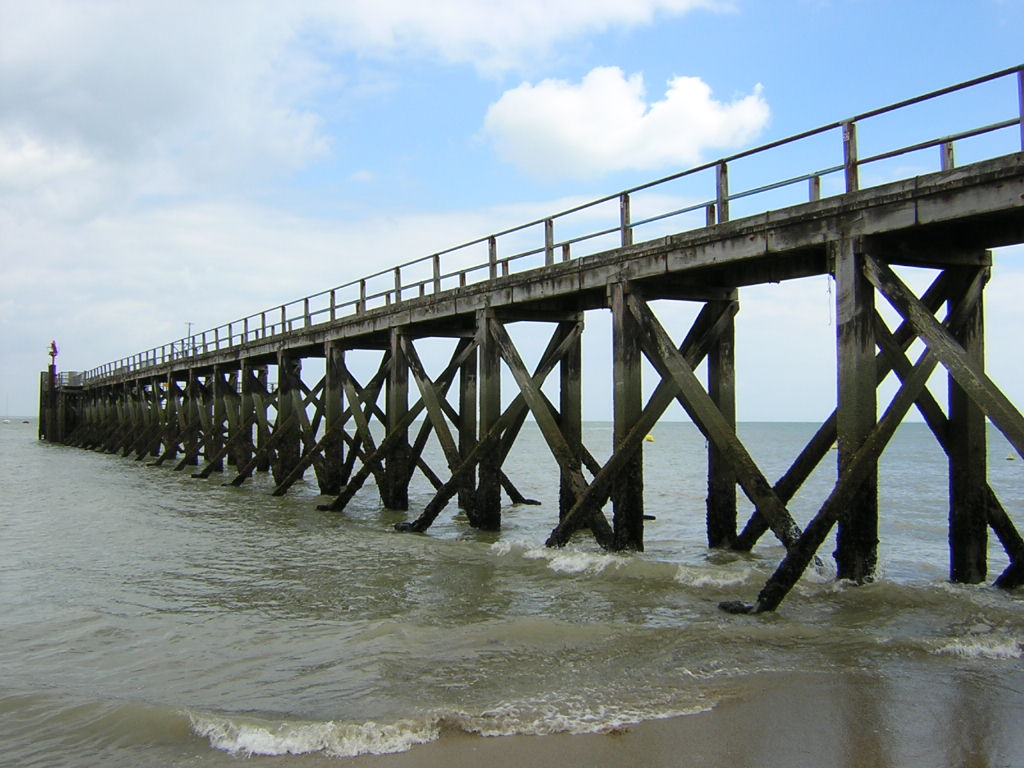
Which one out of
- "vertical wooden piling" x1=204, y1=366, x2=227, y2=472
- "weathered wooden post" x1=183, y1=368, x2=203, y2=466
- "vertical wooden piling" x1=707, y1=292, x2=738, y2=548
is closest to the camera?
"vertical wooden piling" x1=707, y1=292, x2=738, y2=548

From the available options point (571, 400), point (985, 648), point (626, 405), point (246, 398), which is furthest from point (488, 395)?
point (246, 398)

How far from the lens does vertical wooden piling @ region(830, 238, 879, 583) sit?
25.2ft

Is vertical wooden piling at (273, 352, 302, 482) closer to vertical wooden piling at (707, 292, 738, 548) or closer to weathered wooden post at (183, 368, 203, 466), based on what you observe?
weathered wooden post at (183, 368, 203, 466)

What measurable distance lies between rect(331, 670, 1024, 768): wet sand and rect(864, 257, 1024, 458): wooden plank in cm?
221

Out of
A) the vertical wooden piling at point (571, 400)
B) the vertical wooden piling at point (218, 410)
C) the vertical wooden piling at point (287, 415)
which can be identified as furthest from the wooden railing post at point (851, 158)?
the vertical wooden piling at point (218, 410)

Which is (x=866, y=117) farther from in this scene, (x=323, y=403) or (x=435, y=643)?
(x=323, y=403)

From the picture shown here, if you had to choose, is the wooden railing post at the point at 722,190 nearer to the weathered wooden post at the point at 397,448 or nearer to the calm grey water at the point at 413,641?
the calm grey water at the point at 413,641

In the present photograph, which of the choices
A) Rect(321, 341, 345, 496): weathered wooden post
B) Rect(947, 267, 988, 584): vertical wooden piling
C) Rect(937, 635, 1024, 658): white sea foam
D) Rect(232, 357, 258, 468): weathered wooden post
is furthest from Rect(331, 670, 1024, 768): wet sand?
Rect(232, 357, 258, 468): weathered wooden post

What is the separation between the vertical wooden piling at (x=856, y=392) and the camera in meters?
7.68

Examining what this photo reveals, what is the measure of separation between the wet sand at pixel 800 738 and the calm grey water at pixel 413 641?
6 cm

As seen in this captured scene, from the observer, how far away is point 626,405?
1044 centimetres

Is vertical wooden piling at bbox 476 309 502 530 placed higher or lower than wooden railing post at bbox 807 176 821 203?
lower

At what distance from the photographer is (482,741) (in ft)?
15.7

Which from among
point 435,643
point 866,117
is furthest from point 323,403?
point 866,117
